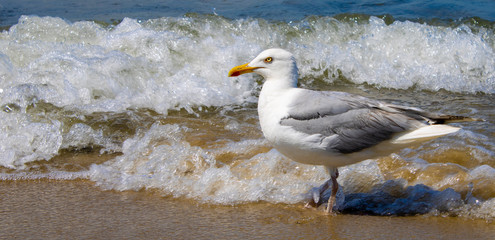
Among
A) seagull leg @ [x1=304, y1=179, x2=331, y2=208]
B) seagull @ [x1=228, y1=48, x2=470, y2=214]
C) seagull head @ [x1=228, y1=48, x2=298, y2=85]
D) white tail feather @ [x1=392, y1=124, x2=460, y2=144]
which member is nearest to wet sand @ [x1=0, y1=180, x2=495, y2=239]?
seagull leg @ [x1=304, y1=179, x2=331, y2=208]

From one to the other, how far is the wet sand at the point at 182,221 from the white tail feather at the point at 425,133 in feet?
1.80

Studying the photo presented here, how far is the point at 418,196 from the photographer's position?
13.9 ft

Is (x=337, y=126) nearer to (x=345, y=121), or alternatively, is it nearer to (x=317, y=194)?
(x=345, y=121)

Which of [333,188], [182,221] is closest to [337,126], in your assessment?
[333,188]

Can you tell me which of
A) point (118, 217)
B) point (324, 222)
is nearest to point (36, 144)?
point (118, 217)

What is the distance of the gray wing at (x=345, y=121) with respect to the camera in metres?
4.06

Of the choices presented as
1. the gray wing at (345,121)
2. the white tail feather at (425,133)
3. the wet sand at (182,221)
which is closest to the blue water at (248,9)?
the wet sand at (182,221)

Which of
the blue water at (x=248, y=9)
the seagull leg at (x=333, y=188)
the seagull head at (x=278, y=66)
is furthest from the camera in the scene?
the blue water at (x=248, y=9)

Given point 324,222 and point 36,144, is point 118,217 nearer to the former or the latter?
point 324,222

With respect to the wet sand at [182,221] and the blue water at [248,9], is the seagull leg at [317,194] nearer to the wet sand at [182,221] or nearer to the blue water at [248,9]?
the wet sand at [182,221]

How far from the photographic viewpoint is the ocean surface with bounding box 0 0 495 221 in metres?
4.54

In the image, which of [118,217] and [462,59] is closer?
[118,217]

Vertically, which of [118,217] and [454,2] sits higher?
[454,2]

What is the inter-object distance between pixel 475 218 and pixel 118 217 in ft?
8.07
